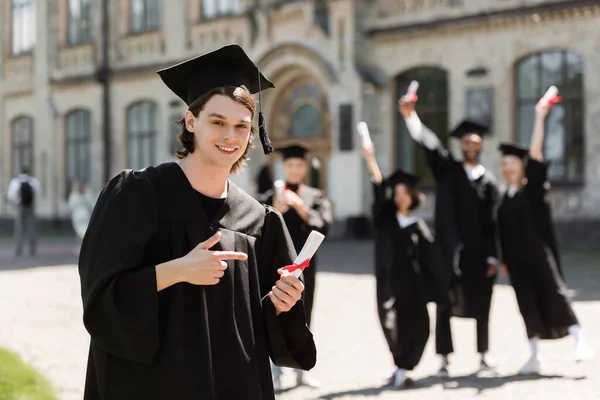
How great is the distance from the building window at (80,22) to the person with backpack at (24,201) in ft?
39.3

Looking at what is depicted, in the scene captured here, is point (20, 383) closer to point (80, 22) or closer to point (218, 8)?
point (218, 8)

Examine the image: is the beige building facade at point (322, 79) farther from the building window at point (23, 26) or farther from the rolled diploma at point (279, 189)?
the rolled diploma at point (279, 189)

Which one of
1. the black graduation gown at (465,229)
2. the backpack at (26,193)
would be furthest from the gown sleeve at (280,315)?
the backpack at (26,193)

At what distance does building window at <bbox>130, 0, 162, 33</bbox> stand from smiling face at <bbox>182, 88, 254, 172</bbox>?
2525cm

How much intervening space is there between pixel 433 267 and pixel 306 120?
54.1 feet

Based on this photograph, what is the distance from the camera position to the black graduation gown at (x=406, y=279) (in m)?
7.26

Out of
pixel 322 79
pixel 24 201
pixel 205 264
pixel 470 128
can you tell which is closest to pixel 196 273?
pixel 205 264

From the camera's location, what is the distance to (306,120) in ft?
77.6

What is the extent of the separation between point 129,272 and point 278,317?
2.06 ft

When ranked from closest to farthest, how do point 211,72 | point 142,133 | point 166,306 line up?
point 166,306 < point 211,72 < point 142,133

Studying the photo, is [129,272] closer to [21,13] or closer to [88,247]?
[88,247]

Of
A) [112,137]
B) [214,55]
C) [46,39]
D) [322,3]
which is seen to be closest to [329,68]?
[322,3]

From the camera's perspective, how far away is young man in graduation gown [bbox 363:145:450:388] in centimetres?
723

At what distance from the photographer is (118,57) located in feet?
94.9
